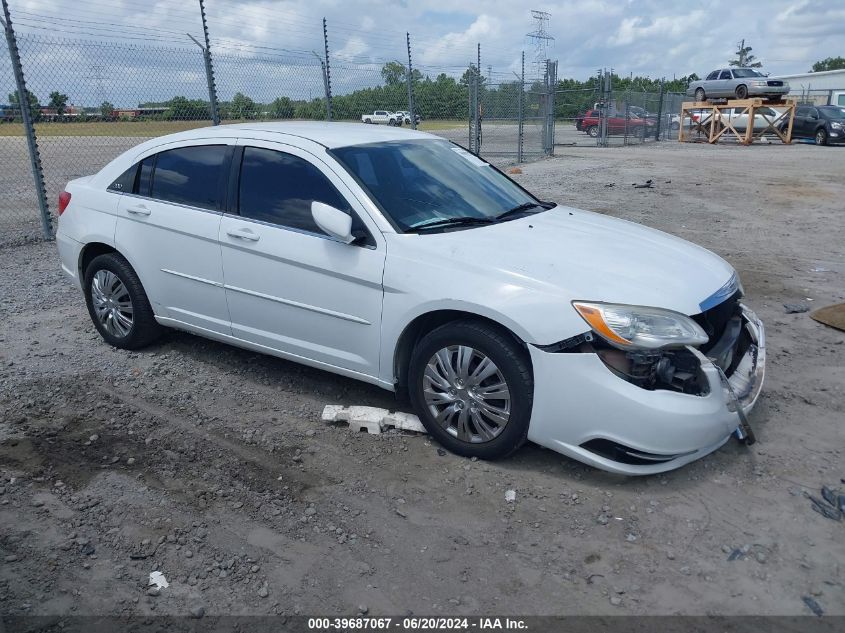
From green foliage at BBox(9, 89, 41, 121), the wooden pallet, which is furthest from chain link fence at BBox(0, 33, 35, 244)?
the wooden pallet

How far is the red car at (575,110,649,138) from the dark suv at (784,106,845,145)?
5862mm

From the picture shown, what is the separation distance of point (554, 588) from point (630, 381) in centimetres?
104

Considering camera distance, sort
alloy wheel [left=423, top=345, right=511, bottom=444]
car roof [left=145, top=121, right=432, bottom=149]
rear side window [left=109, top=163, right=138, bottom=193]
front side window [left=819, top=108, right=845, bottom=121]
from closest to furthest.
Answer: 1. alloy wheel [left=423, top=345, right=511, bottom=444]
2. car roof [left=145, top=121, right=432, bottom=149]
3. rear side window [left=109, top=163, right=138, bottom=193]
4. front side window [left=819, top=108, right=845, bottom=121]

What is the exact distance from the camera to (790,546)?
3.15 meters

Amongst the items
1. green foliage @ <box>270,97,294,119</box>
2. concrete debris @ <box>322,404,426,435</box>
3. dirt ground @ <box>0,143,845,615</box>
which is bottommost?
dirt ground @ <box>0,143,845,615</box>

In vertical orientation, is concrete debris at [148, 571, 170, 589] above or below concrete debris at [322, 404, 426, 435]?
below

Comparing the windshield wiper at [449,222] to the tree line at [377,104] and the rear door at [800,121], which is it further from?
the rear door at [800,121]

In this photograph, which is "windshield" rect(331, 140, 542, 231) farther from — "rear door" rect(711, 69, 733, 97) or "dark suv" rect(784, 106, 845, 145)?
"rear door" rect(711, 69, 733, 97)

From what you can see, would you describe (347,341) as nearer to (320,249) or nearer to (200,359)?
(320,249)

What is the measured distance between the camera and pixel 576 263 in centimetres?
380

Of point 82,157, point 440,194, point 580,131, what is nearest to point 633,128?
point 580,131

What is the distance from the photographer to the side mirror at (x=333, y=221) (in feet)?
13.1

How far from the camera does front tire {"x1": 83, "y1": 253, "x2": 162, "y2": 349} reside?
529cm

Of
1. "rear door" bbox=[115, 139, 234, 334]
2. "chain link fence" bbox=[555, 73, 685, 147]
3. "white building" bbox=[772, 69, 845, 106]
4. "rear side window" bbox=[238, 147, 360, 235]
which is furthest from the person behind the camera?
"white building" bbox=[772, 69, 845, 106]
